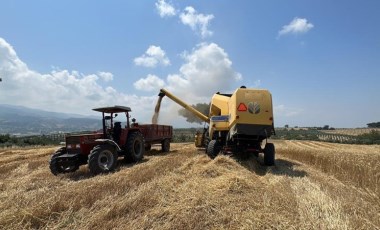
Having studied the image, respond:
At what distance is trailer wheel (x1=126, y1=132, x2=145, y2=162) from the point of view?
13031 mm

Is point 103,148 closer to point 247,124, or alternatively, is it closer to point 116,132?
point 116,132

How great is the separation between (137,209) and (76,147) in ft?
20.9

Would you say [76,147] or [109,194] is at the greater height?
[76,147]

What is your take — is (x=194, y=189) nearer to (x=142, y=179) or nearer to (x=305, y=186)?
(x=142, y=179)

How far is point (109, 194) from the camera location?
273 inches

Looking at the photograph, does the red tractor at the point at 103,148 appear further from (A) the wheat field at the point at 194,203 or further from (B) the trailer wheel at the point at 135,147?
(A) the wheat field at the point at 194,203

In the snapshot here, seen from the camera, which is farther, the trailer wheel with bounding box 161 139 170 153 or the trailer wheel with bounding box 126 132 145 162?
the trailer wheel with bounding box 161 139 170 153

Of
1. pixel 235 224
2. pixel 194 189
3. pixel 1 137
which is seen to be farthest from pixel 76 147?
pixel 1 137

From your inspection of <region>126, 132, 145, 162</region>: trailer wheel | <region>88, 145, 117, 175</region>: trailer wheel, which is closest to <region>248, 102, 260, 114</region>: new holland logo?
<region>126, 132, 145, 162</region>: trailer wheel

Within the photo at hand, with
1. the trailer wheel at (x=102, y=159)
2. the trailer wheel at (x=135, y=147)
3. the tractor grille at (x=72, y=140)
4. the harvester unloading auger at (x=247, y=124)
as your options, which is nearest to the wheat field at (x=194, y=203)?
the trailer wheel at (x=102, y=159)

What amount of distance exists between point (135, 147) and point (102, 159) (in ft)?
8.43

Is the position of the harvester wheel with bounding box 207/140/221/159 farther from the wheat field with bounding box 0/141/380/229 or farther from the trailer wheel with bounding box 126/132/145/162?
the wheat field with bounding box 0/141/380/229

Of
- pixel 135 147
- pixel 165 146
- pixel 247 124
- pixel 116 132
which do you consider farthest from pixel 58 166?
pixel 165 146

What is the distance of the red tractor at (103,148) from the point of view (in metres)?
10.9
